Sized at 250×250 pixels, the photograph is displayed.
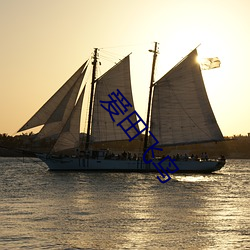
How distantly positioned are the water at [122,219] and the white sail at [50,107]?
2354 cm

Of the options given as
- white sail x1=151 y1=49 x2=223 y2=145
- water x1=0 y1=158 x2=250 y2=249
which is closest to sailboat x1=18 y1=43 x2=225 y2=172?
white sail x1=151 y1=49 x2=223 y2=145

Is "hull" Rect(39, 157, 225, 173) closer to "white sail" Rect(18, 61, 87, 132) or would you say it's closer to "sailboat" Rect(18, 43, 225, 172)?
"sailboat" Rect(18, 43, 225, 172)

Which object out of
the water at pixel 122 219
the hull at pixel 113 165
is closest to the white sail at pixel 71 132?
the hull at pixel 113 165

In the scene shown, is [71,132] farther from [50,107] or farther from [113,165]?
[113,165]

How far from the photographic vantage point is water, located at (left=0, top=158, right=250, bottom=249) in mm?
28781

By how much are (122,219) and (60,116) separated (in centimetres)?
4629

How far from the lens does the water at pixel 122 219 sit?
94.4 ft

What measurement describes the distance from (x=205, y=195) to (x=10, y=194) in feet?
49.4

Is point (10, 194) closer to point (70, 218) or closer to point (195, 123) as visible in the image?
point (70, 218)

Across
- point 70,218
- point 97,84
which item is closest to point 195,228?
point 70,218

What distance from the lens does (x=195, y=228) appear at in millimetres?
32844

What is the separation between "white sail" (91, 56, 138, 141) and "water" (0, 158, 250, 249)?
29262 millimetres

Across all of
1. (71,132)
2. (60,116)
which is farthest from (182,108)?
(60,116)

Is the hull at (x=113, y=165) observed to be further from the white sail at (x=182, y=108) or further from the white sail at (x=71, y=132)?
the white sail at (x=182, y=108)
